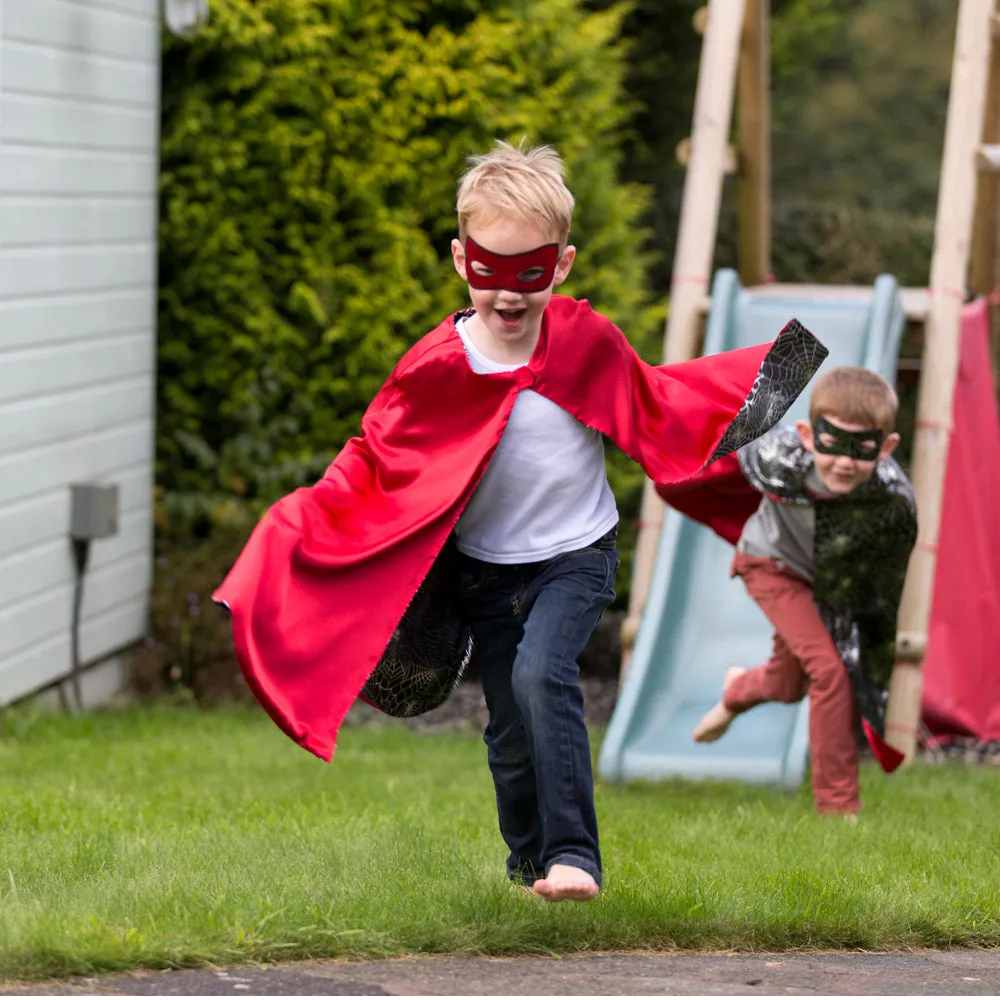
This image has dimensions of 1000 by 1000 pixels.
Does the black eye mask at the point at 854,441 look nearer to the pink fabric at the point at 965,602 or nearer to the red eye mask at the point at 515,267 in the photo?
the red eye mask at the point at 515,267

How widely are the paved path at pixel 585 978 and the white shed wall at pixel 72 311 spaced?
4.06m

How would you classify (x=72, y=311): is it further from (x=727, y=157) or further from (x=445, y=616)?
(x=445, y=616)

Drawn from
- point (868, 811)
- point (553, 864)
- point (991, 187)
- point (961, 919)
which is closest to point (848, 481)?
point (868, 811)

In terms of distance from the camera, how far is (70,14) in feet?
25.7

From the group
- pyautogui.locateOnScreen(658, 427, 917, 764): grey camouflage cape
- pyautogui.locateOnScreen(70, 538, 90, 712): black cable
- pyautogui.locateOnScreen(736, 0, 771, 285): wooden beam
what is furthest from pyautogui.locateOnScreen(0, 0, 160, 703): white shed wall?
pyautogui.locateOnScreen(658, 427, 917, 764): grey camouflage cape

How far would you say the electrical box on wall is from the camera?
8055mm

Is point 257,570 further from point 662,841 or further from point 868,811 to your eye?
point 868,811

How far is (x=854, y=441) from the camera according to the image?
566cm

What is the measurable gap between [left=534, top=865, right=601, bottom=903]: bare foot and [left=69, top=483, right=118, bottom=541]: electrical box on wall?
4.64 metres

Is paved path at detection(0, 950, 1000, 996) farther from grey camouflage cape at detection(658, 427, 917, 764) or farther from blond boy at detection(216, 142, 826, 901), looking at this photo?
grey camouflage cape at detection(658, 427, 917, 764)

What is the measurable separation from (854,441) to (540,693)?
6.79 ft

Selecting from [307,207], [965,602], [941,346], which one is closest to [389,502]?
[941,346]

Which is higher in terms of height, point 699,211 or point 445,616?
point 699,211

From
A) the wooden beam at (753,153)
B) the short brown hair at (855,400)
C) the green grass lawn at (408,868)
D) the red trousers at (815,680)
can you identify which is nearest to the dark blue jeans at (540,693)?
the green grass lawn at (408,868)
